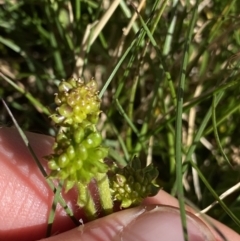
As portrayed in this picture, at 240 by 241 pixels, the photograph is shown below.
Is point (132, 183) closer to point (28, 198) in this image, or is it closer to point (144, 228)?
point (144, 228)

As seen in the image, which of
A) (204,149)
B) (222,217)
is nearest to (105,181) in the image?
(222,217)

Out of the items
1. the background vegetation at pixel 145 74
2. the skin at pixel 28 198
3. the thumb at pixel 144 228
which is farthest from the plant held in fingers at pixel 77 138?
the background vegetation at pixel 145 74

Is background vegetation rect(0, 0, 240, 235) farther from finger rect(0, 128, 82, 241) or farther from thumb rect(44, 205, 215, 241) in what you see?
thumb rect(44, 205, 215, 241)

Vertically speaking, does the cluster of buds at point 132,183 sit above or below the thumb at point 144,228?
above

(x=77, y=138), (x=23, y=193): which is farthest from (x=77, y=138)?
(x=23, y=193)

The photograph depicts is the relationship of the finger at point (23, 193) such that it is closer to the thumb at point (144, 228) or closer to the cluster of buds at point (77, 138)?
the thumb at point (144, 228)

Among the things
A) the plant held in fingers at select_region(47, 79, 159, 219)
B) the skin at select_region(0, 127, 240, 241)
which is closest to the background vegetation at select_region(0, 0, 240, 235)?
the skin at select_region(0, 127, 240, 241)
